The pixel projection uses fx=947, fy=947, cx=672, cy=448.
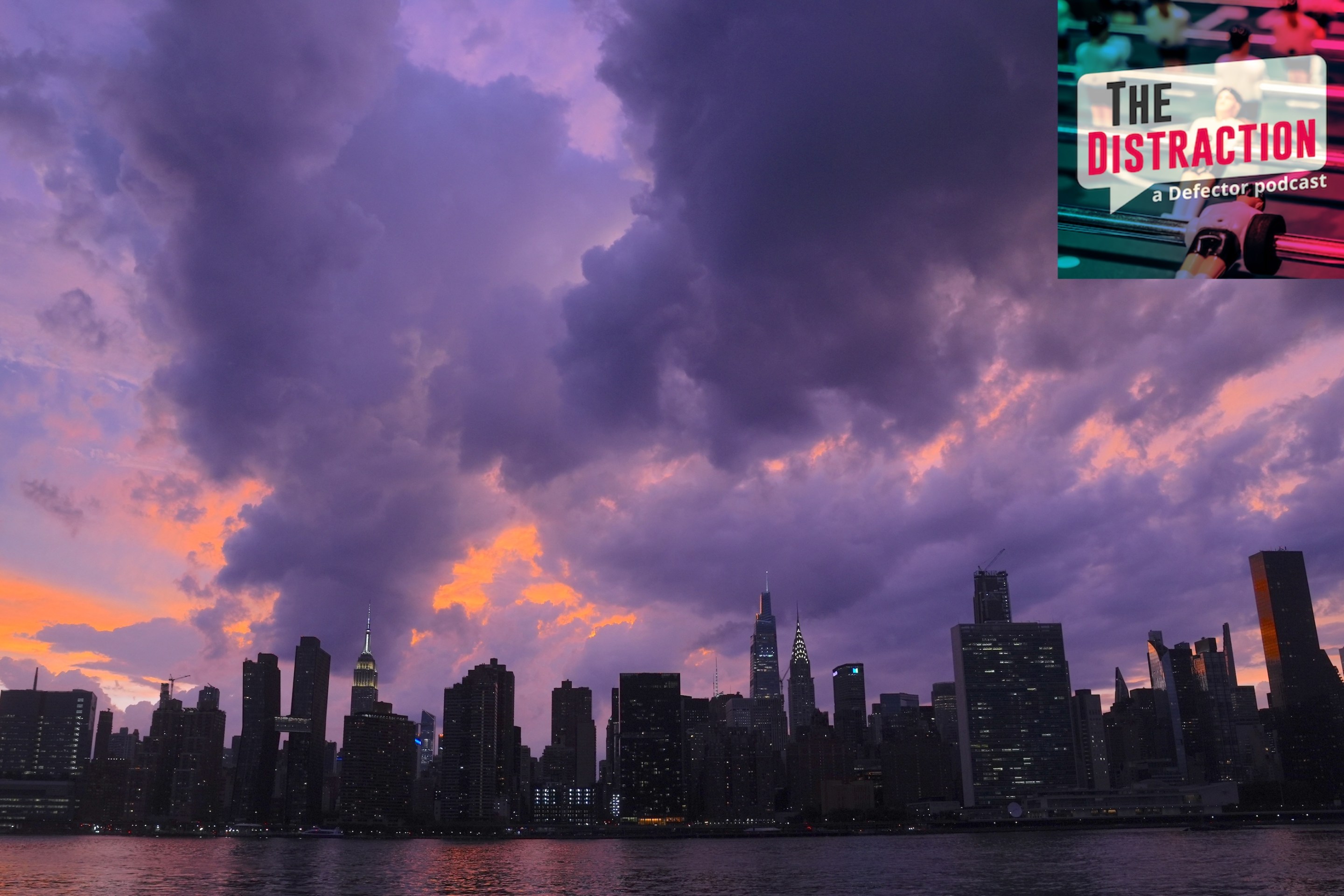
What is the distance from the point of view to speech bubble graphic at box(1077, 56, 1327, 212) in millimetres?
16859

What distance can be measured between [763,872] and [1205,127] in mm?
132536

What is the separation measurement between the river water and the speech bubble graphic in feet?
284

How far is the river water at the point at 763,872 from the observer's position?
98625 mm

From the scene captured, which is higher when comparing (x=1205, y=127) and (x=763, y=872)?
(x=1205, y=127)

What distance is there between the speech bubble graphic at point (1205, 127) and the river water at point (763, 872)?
3402 inches

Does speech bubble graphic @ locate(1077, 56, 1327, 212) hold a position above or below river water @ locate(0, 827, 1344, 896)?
above

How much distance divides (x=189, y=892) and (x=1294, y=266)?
115 m

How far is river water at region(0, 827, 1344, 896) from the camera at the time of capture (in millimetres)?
98625

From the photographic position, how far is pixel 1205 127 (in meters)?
17.1

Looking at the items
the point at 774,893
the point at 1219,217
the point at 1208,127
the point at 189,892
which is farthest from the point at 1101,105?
the point at 189,892

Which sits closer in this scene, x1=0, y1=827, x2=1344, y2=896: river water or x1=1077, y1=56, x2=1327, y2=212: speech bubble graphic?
x1=1077, y1=56, x2=1327, y2=212: speech bubble graphic

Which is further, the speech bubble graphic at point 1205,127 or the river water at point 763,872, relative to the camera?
the river water at point 763,872

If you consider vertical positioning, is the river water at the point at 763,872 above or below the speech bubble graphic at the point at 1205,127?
below

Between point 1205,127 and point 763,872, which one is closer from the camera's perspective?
point 1205,127
